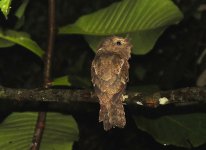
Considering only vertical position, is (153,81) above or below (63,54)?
below

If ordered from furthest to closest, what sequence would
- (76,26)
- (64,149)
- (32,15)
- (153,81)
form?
(32,15) < (153,81) < (76,26) < (64,149)

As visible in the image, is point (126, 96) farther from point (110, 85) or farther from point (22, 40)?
point (22, 40)

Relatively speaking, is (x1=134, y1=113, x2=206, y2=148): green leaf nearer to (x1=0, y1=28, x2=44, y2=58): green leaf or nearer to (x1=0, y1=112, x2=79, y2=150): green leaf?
(x1=0, y1=112, x2=79, y2=150): green leaf

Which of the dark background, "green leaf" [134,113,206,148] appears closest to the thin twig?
"green leaf" [134,113,206,148]

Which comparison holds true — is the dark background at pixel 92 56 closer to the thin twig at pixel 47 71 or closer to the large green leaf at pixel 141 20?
the large green leaf at pixel 141 20

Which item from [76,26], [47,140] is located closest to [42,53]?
[76,26]

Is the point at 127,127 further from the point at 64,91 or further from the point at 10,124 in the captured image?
the point at 64,91

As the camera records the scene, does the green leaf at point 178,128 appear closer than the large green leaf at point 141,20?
Yes

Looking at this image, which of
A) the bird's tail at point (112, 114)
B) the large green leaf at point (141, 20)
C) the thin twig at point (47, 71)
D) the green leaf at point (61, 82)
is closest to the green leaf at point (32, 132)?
the thin twig at point (47, 71)
